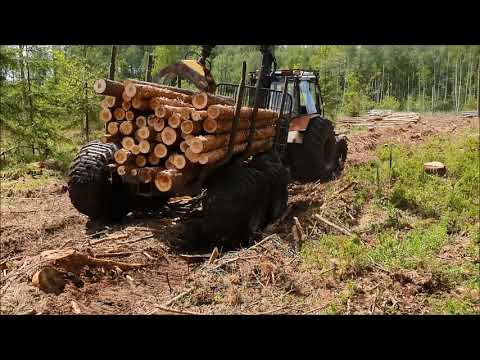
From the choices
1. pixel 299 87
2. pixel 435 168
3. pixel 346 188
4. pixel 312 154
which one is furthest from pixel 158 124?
pixel 435 168

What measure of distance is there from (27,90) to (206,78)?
21.6ft

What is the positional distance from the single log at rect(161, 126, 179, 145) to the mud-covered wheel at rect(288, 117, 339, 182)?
424 cm

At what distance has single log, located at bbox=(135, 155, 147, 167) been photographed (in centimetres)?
605

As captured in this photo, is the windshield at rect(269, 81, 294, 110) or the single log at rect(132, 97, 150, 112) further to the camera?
the windshield at rect(269, 81, 294, 110)

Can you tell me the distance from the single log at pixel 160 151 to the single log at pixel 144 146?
0.34 ft

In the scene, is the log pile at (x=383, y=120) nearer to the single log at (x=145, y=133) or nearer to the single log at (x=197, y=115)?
the single log at (x=197, y=115)

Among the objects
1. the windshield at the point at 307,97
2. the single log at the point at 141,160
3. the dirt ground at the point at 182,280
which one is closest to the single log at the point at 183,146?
the single log at the point at 141,160

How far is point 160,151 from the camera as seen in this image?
5.93 m

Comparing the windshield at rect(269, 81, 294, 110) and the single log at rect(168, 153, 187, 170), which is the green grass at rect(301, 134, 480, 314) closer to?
the single log at rect(168, 153, 187, 170)

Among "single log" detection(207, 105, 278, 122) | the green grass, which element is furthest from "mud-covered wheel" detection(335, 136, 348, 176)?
"single log" detection(207, 105, 278, 122)

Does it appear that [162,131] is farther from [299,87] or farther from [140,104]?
[299,87]
